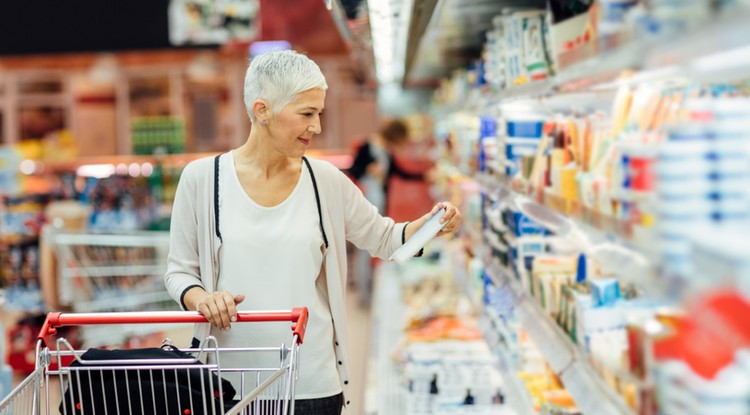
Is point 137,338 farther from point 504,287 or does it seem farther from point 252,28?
point 252,28

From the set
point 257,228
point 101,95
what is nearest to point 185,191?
point 257,228

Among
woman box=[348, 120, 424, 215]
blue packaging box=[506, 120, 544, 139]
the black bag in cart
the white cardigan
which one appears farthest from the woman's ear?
woman box=[348, 120, 424, 215]

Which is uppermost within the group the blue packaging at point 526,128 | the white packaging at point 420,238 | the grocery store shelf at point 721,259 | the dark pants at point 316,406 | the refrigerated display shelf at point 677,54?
the refrigerated display shelf at point 677,54

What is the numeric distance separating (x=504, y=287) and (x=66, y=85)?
1070 cm

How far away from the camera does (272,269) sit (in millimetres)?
2402

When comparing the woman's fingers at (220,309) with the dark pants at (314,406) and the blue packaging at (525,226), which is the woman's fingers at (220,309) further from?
the blue packaging at (525,226)

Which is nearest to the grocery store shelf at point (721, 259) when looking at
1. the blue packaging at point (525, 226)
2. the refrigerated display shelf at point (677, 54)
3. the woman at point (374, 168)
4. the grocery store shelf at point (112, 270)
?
the refrigerated display shelf at point (677, 54)

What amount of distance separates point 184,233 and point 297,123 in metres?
0.42

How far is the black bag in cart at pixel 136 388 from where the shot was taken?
2.06 m

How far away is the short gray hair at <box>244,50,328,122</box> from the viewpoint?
2.31 m

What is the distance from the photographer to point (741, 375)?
3.64 feet

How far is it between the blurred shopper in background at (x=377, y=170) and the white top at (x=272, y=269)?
5392mm

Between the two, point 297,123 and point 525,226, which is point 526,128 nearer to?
point 525,226

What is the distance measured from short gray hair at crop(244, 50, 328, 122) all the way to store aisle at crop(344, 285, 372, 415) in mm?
1956
